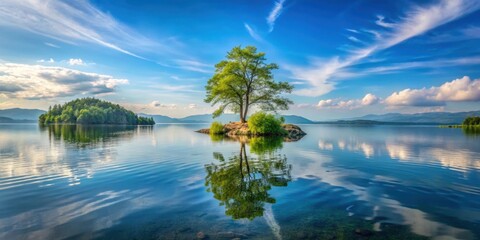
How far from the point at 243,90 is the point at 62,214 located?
5264 cm

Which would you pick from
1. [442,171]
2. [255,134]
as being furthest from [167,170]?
[255,134]

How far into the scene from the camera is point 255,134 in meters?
53.3

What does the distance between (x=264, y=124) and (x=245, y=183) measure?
4050 cm

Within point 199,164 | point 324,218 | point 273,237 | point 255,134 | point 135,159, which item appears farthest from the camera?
point 255,134

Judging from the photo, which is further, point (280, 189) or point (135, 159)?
point (135, 159)

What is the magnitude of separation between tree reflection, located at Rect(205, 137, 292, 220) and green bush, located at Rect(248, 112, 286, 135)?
1318 inches

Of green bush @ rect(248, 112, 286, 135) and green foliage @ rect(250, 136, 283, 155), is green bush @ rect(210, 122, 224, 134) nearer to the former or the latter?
green bush @ rect(248, 112, 286, 135)

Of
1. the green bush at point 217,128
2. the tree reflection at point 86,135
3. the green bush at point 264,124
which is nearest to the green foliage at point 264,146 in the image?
the green bush at point 264,124

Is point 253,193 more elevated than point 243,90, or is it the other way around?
point 243,90

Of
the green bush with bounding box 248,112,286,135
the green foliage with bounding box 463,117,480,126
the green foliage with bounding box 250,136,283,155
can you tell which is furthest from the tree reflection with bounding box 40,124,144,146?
the green foliage with bounding box 463,117,480,126

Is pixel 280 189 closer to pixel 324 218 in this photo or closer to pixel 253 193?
pixel 253 193

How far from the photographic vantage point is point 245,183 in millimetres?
12242

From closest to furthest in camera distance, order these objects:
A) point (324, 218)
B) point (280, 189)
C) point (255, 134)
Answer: point (324, 218) < point (280, 189) < point (255, 134)

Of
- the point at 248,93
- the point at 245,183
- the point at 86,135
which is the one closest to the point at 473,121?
the point at 248,93
